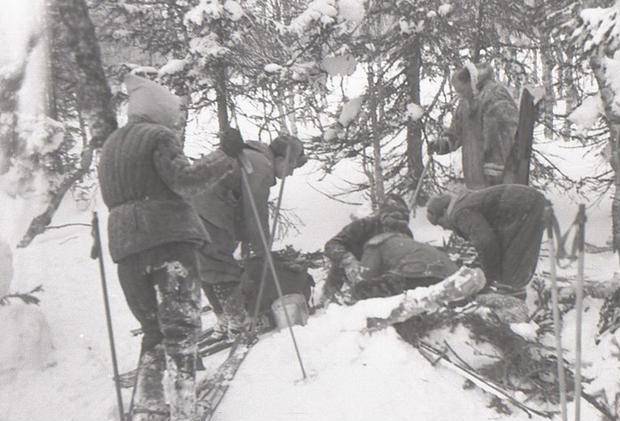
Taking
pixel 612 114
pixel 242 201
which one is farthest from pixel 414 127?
pixel 242 201

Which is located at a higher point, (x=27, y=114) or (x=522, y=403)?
(x=27, y=114)

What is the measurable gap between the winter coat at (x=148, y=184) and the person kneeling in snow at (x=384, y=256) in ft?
6.48

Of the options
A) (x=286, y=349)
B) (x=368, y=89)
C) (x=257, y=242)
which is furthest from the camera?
(x=368, y=89)

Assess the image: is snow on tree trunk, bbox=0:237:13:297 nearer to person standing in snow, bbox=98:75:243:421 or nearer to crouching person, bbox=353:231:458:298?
person standing in snow, bbox=98:75:243:421

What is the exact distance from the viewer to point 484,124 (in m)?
4.57

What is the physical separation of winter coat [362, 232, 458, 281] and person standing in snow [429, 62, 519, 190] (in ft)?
2.45

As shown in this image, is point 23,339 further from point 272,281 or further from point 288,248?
point 288,248

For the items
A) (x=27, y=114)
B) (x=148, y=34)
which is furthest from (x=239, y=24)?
(x=27, y=114)

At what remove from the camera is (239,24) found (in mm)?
7652

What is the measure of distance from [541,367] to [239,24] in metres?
6.10

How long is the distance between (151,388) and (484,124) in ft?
10.9

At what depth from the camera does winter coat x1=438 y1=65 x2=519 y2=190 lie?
445 centimetres

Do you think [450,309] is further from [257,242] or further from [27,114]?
[27,114]

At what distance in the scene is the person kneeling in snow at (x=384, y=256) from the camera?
14.5ft
